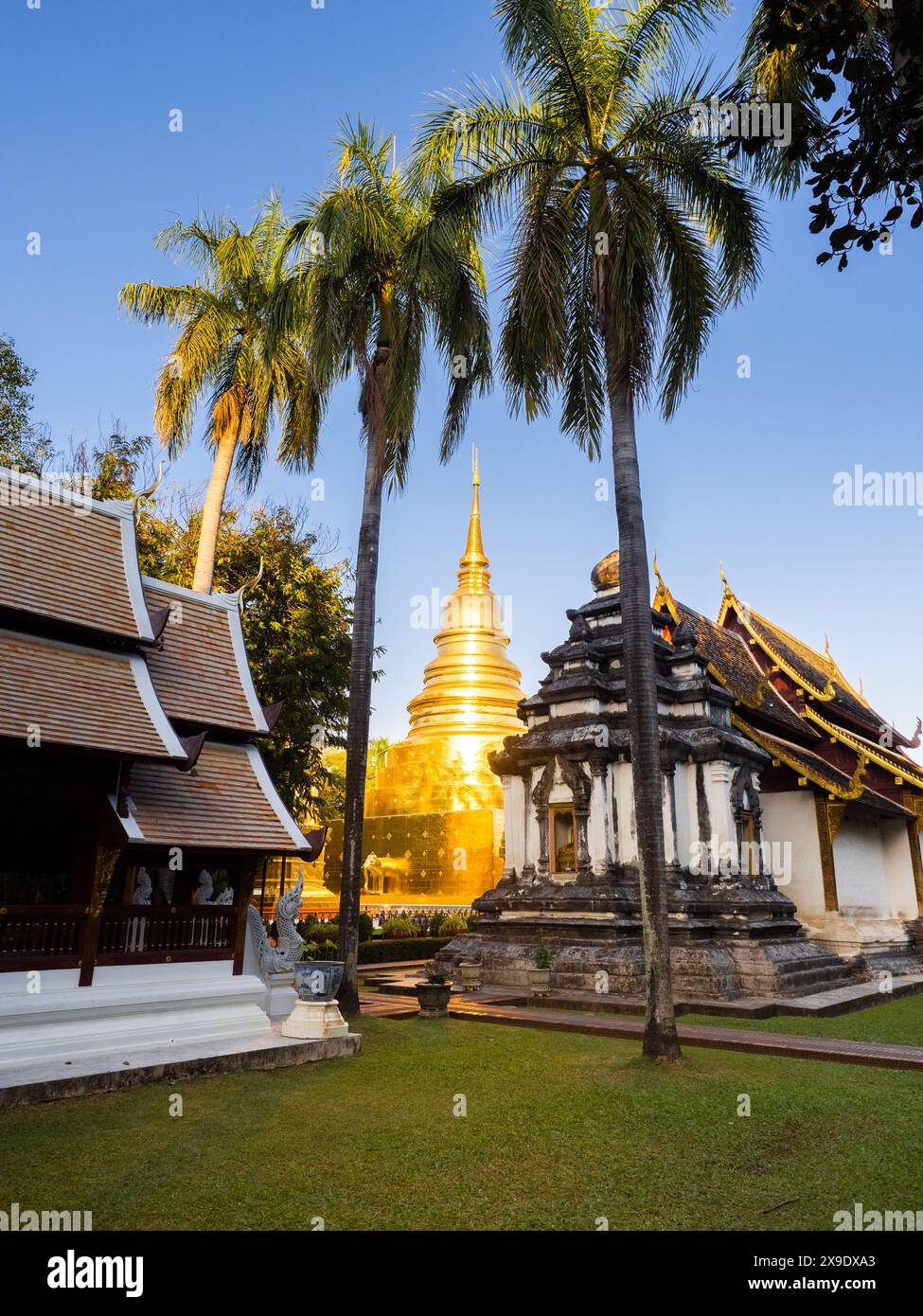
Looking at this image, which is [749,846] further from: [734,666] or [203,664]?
[203,664]

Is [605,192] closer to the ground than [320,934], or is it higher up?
higher up

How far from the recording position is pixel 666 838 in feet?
58.0

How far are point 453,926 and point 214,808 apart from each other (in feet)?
61.8

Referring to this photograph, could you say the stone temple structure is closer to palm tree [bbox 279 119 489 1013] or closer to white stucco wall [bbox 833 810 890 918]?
white stucco wall [bbox 833 810 890 918]

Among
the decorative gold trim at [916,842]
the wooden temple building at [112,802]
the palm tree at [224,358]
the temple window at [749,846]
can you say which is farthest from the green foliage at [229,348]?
the decorative gold trim at [916,842]

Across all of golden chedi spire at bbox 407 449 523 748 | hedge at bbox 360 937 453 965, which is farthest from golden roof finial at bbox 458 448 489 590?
hedge at bbox 360 937 453 965

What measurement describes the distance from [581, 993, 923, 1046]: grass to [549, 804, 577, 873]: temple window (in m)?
4.40

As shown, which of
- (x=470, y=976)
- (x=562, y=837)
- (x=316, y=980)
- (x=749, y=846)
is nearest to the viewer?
(x=316, y=980)

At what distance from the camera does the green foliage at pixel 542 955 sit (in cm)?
1608

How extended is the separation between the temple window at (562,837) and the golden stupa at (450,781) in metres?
15.7

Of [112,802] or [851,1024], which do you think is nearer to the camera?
[112,802]

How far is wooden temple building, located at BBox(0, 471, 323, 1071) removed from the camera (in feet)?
30.3

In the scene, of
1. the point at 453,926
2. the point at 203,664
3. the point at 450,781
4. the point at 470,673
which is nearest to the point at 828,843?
the point at 453,926

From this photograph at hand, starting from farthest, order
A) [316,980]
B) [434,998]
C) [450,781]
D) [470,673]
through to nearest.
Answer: [470,673], [450,781], [434,998], [316,980]
